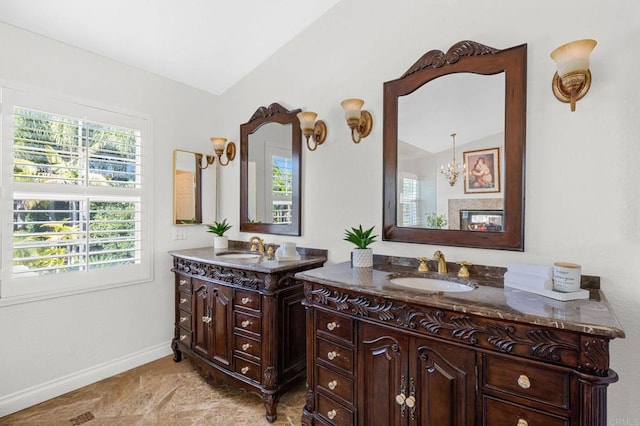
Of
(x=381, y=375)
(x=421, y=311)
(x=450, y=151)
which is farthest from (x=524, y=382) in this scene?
(x=450, y=151)

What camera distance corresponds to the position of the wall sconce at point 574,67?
1317 millimetres

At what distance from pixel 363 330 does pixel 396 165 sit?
42.0 inches

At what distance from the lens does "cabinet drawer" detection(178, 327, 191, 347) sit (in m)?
2.59

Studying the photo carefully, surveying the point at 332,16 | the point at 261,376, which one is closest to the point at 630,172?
the point at 332,16

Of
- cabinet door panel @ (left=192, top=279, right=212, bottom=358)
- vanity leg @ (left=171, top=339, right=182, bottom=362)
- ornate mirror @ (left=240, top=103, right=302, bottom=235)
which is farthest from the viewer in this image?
vanity leg @ (left=171, top=339, right=182, bottom=362)

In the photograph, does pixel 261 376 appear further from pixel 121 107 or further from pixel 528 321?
pixel 121 107

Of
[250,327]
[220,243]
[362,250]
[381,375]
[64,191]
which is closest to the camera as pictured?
[381,375]

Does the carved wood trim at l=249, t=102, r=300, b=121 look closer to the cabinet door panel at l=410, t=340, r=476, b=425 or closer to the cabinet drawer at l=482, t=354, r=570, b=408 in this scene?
the cabinet door panel at l=410, t=340, r=476, b=425

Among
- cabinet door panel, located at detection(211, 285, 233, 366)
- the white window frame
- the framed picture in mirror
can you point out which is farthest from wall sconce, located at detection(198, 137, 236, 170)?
the framed picture in mirror

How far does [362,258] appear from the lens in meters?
1.98

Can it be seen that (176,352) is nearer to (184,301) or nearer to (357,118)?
(184,301)

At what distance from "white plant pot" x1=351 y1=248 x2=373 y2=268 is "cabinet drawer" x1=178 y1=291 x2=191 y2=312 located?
1.50 m

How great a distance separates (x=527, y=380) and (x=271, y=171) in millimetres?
2244

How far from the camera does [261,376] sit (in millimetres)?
2035
